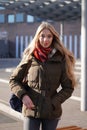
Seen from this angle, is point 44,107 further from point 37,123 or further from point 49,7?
point 49,7

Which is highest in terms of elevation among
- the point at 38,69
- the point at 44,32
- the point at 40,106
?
the point at 44,32

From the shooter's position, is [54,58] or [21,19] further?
[21,19]

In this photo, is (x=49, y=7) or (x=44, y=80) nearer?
(x=44, y=80)

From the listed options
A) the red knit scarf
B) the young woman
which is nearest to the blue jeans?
the young woman

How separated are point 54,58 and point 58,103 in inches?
16.7

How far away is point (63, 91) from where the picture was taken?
12.7ft

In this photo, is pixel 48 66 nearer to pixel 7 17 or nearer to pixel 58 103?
pixel 58 103

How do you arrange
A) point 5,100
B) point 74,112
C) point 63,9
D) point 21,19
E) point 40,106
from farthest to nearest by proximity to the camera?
point 21,19
point 63,9
point 5,100
point 74,112
point 40,106

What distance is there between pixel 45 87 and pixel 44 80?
0.07 m

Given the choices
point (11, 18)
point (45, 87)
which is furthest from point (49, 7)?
point (11, 18)

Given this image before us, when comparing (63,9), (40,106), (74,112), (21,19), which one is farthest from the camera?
(21,19)

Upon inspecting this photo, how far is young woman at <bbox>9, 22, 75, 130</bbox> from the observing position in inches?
148

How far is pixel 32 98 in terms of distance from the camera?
3.79 metres

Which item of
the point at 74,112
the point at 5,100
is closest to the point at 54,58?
the point at 74,112
